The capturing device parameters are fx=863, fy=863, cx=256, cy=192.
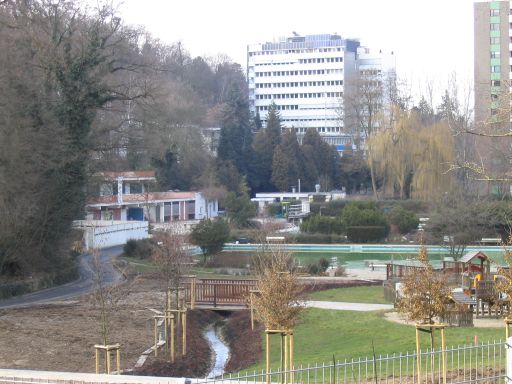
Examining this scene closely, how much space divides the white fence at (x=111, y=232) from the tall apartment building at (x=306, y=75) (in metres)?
76.3

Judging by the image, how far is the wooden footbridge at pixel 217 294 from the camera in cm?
2962

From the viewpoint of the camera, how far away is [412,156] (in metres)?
64.0

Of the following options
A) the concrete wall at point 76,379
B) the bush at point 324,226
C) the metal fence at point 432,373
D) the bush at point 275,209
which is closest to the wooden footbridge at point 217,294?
the metal fence at point 432,373

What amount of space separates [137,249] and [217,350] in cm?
2503

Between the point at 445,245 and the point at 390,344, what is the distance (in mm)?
27438

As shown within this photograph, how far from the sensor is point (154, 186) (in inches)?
2687

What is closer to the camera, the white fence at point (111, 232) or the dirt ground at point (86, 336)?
the dirt ground at point (86, 336)

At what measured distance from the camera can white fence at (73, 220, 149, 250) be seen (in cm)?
5138

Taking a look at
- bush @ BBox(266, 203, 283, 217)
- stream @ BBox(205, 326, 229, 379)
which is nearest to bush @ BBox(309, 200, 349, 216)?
bush @ BBox(266, 203, 283, 217)

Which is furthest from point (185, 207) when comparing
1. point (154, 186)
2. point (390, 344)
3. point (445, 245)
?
point (390, 344)

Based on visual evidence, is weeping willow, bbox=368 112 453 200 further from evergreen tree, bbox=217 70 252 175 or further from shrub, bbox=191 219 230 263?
shrub, bbox=191 219 230 263

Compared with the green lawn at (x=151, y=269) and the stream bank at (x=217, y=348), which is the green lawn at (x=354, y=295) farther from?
the green lawn at (x=151, y=269)

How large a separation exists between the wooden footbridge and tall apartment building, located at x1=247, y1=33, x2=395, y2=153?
10240 cm

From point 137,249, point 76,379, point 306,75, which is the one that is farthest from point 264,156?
point 76,379
